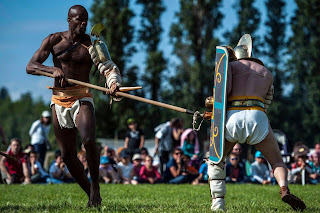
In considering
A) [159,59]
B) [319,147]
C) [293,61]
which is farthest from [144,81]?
[319,147]

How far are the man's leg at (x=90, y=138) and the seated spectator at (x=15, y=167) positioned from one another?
6.00m

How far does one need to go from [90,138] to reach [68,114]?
0.40m

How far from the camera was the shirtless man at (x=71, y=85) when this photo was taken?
5.34 metres

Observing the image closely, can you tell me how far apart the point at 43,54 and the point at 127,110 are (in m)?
24.7

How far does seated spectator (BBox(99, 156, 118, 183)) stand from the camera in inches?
468

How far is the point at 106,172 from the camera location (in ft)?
39.2

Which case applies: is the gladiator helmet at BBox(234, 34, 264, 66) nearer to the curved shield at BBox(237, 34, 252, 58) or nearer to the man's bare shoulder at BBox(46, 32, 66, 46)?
the curved shield at BBox(237, 34, 252, 58)

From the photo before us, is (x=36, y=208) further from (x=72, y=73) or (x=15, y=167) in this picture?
(x=15, y=167)

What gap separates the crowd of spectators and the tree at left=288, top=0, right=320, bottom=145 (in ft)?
74.2

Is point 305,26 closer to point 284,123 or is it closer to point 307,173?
point 284,123

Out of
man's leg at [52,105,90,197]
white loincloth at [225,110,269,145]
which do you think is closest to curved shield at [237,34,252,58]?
white loincloth at [225,110,269,145]

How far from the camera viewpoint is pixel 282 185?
16.1 feet

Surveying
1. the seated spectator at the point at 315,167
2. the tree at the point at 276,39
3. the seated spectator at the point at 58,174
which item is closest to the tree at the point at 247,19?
the tree at the point at 276,39

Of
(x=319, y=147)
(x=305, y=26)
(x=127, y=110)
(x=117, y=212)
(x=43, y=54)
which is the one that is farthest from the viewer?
(x=305, y=26)
